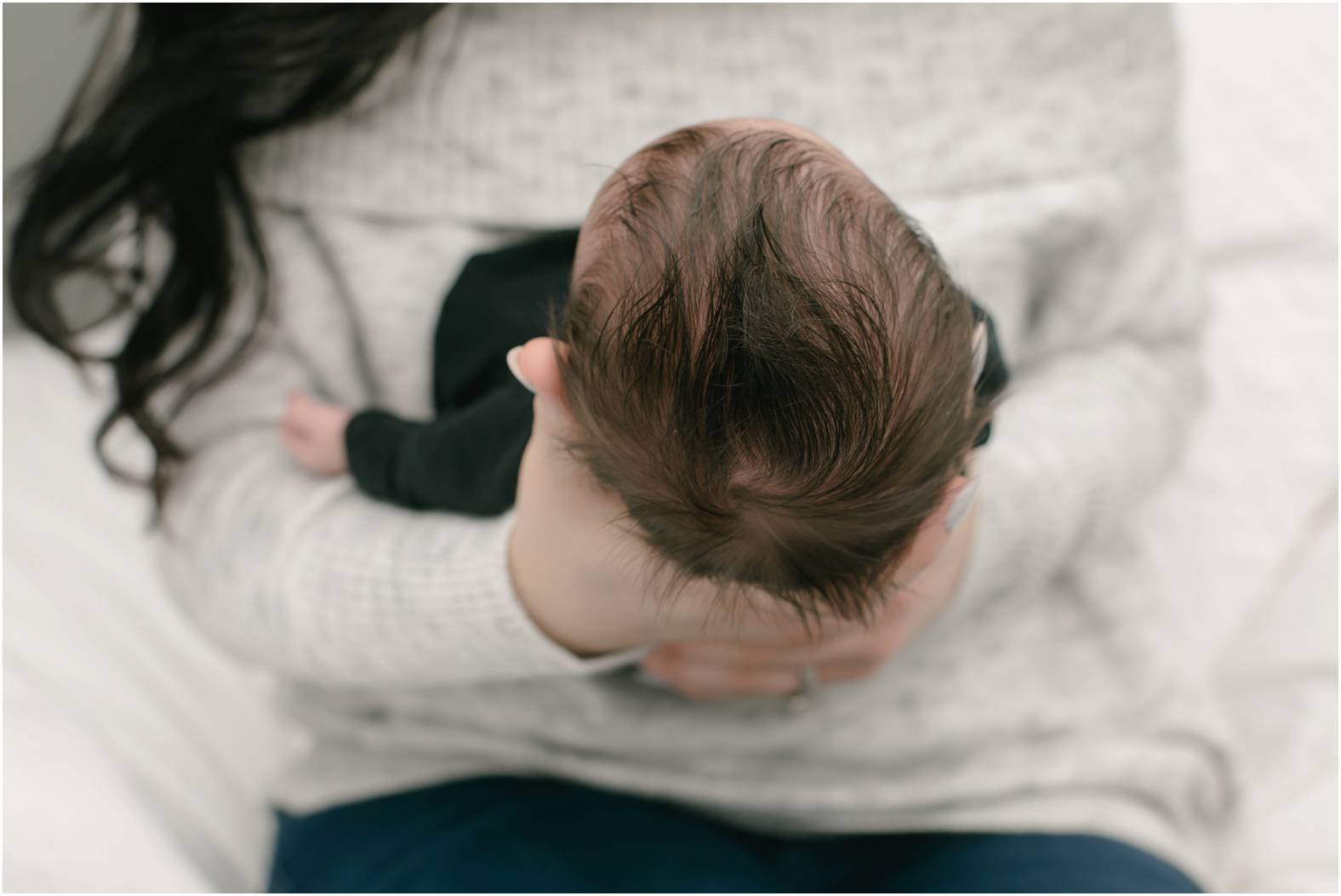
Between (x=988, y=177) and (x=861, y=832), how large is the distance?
42cm

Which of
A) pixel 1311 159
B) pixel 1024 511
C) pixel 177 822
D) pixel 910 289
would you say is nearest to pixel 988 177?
pixel 1024 511

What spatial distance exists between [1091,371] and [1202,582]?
9.3 inches

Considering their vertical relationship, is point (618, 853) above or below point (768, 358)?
below

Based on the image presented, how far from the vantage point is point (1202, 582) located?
2.83 feet

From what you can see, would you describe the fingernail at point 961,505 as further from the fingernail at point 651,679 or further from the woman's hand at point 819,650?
the fingernail at point 651,679

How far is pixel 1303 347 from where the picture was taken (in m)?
0.94

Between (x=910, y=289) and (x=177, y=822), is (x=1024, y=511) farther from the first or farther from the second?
(x=177, y=822)

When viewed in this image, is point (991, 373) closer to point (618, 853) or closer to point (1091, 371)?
point (1091, 371)

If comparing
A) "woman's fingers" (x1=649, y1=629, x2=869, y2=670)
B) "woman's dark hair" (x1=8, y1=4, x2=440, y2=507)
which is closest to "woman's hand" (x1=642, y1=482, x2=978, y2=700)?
"woman's fingers" (x1=649, y1=629, x2=869, y2=670)

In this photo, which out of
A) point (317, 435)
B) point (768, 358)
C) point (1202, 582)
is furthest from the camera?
point (1202, 582)

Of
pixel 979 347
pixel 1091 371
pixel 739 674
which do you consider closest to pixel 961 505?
pixel 979 347

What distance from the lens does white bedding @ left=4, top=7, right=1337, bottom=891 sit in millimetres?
657

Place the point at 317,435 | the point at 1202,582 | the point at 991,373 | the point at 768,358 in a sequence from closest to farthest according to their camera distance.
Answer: the point at 768,358 → the point at 991,373 → the point at 317,435 → the point at 1202,582

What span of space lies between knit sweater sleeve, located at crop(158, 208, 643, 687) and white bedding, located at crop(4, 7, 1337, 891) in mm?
124
